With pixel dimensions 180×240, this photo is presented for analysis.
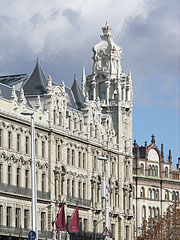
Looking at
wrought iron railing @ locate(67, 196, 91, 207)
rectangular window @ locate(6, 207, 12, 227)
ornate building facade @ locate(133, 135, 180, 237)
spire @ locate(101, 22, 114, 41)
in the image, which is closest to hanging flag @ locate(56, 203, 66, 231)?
rectangular window @ locate(6, 207, 12, 227)

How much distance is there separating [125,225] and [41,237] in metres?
26.2

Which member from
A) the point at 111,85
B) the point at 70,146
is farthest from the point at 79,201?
the point at 111,85

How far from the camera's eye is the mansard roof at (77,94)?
118 metres

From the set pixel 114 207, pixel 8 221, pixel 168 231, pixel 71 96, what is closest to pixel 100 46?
pixel 71 96

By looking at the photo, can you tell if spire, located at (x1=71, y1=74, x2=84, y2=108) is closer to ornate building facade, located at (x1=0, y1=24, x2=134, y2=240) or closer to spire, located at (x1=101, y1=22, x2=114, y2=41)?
ornate building facade, located at (x1=0, y1=24, x2=134, y2=240)

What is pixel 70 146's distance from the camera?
106m

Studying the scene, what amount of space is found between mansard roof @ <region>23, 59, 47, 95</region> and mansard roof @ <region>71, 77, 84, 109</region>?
11.0 m

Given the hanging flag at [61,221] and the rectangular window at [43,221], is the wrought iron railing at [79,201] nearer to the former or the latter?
the rectangular window at [43,221]

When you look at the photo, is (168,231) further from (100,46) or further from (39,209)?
(100,46)

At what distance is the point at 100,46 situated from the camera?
404 feet

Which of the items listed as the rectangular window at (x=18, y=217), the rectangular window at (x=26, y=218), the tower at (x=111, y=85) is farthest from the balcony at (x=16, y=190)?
the tower at (x=111, y=85)

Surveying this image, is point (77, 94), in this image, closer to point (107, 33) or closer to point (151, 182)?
point (107, 33)

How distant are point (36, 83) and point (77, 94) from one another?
14.9 meters

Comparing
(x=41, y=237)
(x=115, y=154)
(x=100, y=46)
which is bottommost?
(x=41, y=237)
